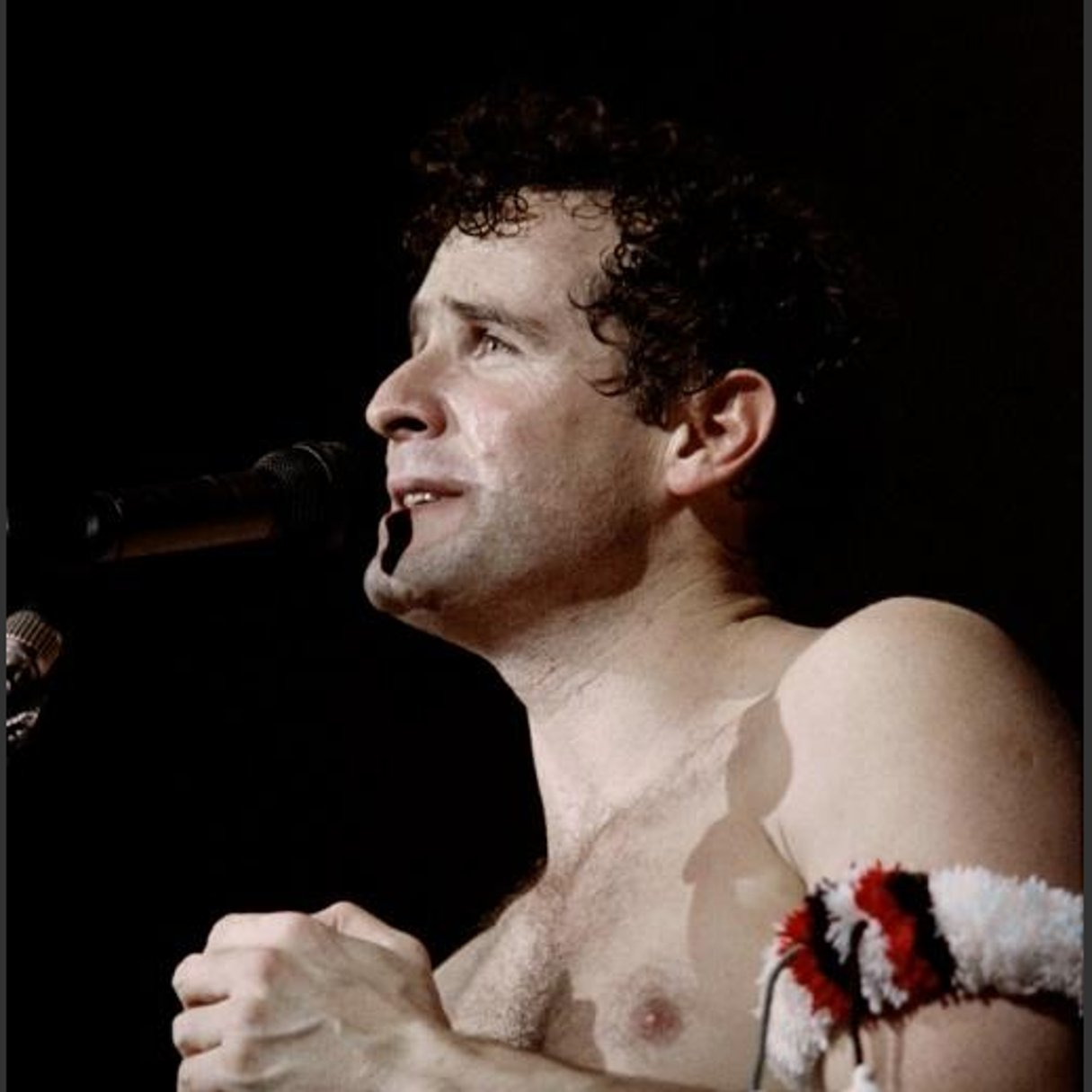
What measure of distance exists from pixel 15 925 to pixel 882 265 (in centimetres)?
154

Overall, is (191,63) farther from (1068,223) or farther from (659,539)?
(1068,223)

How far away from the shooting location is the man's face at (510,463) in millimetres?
2107

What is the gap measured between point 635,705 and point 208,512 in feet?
2.00

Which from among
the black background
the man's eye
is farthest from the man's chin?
the black background

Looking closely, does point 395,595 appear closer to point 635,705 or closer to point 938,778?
point 635,705

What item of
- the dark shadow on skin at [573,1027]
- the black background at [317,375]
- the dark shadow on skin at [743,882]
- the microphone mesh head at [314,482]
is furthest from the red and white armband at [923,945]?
the black background at [317,375]

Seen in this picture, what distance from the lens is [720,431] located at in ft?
7.27

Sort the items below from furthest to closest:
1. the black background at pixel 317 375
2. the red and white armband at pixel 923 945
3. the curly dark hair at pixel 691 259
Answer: the black background at pixel 317 375, the curly dark hair at pixel 691 259, the red and white armband at pixel 923 945

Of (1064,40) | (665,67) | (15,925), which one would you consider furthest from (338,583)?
(1064,40)

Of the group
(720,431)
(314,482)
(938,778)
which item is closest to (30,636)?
(314,482)

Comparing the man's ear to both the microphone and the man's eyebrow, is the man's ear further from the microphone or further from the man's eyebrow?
the microphone

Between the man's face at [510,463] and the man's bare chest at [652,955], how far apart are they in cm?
33

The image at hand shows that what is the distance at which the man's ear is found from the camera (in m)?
2.17

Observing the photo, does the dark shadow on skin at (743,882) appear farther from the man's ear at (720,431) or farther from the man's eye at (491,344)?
the man's eye at (491,344)
